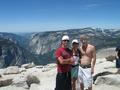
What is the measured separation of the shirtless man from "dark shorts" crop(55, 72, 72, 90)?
48 cm

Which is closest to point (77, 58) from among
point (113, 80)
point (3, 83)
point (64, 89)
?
point (64, 89)

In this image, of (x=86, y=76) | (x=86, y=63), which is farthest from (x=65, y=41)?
(x=86, y=76)

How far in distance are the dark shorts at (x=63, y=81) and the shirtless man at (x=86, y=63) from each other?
479 millimetres

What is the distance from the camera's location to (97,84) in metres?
17.4

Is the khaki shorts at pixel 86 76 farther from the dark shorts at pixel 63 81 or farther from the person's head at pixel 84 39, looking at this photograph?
the person's head at pixel 84 39

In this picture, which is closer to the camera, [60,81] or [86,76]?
[86,76]

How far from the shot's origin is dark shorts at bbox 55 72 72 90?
11720 millimetres

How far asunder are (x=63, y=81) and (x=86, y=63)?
3.62 ft

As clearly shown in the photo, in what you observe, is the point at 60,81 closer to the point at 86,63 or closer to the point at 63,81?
the point at 63,81

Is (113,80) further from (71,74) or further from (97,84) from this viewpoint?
(71,74)

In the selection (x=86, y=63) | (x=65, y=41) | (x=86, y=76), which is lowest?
(x=86, y=76)

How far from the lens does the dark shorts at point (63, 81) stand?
11.7 m

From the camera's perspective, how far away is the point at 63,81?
1188 cm

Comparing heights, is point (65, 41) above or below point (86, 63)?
above
